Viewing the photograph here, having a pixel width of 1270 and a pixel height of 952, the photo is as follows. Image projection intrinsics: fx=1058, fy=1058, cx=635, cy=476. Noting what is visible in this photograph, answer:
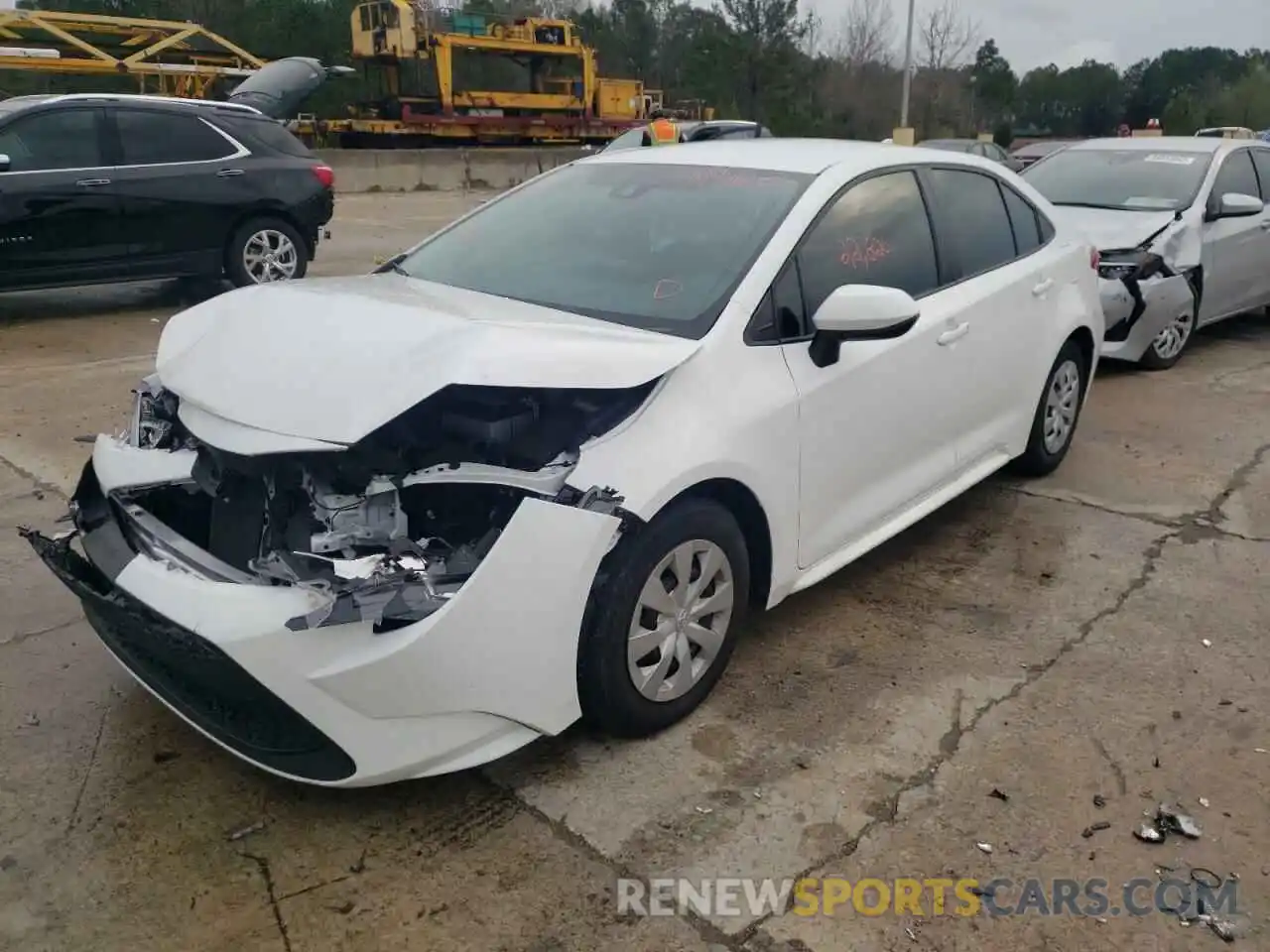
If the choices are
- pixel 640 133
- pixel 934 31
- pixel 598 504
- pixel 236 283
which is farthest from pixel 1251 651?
pixel 934 31

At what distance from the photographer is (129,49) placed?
2208 cm

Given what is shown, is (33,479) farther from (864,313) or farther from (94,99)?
(94,99)

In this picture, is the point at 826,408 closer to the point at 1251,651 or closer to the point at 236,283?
the point at 1251,651

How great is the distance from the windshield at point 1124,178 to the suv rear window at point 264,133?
622 cm

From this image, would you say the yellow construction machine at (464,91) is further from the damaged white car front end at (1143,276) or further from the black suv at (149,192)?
the damaged white car front end at (1143,276)

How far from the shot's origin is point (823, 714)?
10.6 feet

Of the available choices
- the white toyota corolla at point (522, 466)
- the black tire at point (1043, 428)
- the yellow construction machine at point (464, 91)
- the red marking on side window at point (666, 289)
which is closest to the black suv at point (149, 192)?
the white toyota corolla at point (522, 466)

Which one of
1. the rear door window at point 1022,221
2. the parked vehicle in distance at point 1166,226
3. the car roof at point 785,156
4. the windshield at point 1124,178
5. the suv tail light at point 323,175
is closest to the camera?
the car roof at point 785,156

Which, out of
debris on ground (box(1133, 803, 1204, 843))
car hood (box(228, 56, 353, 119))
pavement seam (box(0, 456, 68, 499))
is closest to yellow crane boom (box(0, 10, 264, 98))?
car hood (box(228, 56, 353, 119))

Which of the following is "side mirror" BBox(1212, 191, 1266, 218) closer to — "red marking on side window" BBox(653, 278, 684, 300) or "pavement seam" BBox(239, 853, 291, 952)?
"red marking on side window" BBox(653, 278, 684, 300)

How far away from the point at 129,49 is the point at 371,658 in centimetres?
2396

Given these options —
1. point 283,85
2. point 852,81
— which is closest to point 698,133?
point 283,85

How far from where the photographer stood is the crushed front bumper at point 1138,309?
711 centimetres

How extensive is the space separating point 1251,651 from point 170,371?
3.62 m
